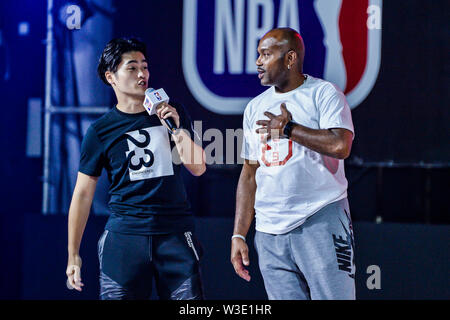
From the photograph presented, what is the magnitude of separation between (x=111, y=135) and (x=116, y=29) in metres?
1.40

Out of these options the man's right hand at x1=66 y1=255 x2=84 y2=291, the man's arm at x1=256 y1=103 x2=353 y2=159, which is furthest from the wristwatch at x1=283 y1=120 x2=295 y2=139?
the man's right hand at x1=66 y1=255 x2=84 y2=291

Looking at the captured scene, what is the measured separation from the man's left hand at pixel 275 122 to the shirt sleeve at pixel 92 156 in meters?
0.77

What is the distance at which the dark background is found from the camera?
3.39 m

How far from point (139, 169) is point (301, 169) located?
72 centimetres

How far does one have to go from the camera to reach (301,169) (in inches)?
92.8

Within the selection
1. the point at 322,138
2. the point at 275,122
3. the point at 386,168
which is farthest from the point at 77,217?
the point at 386,168

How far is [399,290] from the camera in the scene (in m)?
3.43

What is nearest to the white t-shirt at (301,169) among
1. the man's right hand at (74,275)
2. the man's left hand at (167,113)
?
the man's left hand at (167,113)

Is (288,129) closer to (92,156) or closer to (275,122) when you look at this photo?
(275,122)

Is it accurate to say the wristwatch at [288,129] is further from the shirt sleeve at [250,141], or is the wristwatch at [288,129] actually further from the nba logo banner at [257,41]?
the nba logo banner at [257,41]

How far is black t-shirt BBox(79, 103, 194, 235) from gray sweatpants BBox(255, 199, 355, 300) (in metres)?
0.44

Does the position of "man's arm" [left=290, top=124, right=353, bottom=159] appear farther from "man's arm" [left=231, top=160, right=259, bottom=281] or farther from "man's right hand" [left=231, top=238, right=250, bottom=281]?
"man's right hand" [left=231, top=238, right=250, bottom=281]

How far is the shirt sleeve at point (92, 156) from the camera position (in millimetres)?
2568
